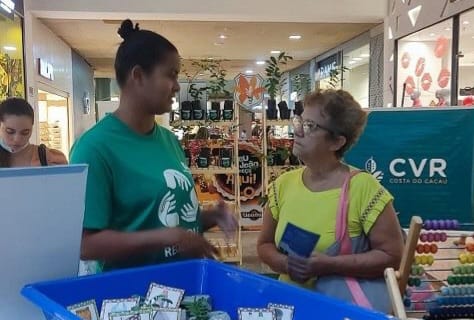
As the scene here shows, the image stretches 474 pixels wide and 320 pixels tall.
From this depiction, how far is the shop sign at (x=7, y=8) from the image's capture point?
5707 millimetres

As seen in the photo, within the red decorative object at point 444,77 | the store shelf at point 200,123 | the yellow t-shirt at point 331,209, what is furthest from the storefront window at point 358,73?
the yellow t-shirt at point 331,209

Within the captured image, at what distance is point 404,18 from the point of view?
22.8 ft

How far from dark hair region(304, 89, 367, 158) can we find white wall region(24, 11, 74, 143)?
5.97 meters

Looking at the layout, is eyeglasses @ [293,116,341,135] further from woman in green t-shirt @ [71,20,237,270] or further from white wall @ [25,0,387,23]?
white wall @ [25,0,387,23]

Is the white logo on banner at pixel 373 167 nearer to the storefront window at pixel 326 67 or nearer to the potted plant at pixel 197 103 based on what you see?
the potted plant at pixel 197 103

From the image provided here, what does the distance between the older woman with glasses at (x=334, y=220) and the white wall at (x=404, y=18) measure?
444cm

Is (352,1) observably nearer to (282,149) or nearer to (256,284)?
(282,149)

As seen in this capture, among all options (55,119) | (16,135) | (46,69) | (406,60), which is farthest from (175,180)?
(55,119)

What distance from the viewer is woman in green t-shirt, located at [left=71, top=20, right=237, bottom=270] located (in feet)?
3.86

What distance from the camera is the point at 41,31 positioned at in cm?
821

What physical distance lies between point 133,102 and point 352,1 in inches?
256

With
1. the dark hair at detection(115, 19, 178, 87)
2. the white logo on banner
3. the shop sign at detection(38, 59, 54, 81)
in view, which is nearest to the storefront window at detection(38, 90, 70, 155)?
the shop sign at detection(38, 59, 54, 81)

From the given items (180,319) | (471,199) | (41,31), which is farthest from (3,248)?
(41,31)

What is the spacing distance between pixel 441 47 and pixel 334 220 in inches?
214
